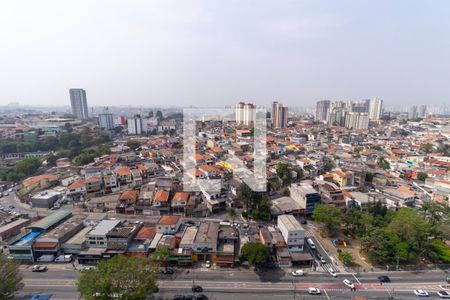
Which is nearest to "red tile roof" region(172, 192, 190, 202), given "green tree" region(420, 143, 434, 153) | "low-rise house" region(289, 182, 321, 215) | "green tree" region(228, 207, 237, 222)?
"green tree" region(228, 207, 237, 222)

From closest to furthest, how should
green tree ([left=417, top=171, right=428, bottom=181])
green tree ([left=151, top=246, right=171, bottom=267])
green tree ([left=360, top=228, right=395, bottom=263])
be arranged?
green tree ([left=151, top=246, right=171, bottom=267]) < green tree ([left=360, top=228, right=395, bottom=263]) < green tree ([left=417, top=171, right=428, bottom=181])

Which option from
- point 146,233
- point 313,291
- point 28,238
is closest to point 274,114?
point 146,233

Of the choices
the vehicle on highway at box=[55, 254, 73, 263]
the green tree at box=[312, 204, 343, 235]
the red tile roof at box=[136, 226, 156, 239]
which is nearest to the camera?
the vehicle on highway at box=[55, 254, 73, 263]

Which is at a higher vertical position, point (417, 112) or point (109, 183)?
point (417, 112)

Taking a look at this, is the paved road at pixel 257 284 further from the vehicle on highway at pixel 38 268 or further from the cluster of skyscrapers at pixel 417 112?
the cluster of skyscrapers at pixel 417 112

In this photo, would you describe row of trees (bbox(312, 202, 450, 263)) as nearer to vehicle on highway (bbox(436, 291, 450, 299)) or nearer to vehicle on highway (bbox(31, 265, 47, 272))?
vehicle on highway (bbox(436, 291, 450, 299))

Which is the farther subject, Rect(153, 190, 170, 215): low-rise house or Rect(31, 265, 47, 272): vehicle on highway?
Rect(153, 190, 170, 215): low-rise house

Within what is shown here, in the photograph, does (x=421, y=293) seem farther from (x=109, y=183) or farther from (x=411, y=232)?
(x=109, y=183)
